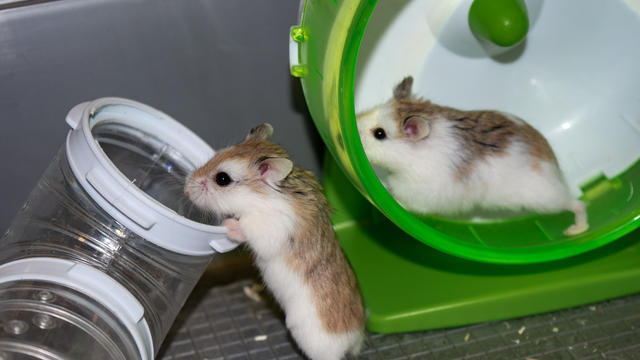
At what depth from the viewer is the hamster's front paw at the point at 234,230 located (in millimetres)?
2066

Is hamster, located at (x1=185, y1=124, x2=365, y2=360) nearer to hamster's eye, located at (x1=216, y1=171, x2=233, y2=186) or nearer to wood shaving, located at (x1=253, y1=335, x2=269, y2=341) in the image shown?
hamster's eye, located at (x1=216, y1=171, x2=233, y2=186)

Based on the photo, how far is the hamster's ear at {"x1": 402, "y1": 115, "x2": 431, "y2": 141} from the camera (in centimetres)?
230

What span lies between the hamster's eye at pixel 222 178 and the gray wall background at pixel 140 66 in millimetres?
581

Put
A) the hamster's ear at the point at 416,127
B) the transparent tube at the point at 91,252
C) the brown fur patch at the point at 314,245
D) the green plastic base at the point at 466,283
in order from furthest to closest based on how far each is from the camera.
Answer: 1. the green plastic base at the point at 466,283
2. the hamster's ear at the point at 416,127
3. the brown fur patch at the point at 314,245
4. the transparent tube at the point at 91,252

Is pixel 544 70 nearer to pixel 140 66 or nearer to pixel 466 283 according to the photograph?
pixel 466 283

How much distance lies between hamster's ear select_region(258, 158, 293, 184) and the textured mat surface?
0.71m

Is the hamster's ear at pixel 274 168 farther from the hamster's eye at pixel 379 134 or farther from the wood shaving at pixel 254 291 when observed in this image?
the wood shaving at pixel 254 291

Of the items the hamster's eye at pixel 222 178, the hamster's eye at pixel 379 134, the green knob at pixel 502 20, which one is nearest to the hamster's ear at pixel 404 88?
the hamster's eye at pixel 379 134

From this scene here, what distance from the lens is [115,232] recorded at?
203cm

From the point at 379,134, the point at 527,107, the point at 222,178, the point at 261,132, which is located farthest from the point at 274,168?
the point at 527,107

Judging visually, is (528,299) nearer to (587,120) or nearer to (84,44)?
(587,120)

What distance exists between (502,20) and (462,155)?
0.47m

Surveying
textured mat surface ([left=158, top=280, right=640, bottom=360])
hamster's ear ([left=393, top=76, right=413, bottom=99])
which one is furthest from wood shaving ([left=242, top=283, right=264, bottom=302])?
hamster's ear ([left=393, top=76, right=413, bottom=99])

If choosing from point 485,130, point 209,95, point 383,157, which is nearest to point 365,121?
point 383,157
